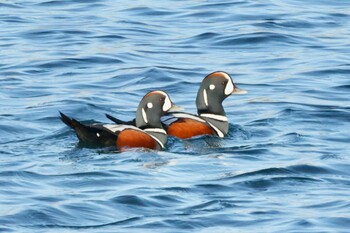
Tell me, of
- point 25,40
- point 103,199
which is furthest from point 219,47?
point 103,199

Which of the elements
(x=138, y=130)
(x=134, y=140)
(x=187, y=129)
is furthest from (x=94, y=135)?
(x=187, y=129)

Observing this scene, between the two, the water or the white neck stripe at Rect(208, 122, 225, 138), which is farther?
the white neck stripe at Rect(208, 122, 225, 138)

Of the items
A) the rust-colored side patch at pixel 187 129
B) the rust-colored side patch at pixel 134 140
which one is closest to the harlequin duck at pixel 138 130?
the rust-colored side patch at pixel 134 140

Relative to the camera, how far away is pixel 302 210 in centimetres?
1159

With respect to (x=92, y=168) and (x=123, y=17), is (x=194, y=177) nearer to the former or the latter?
(x=92, y=168)

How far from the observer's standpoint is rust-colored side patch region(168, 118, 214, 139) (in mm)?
15266

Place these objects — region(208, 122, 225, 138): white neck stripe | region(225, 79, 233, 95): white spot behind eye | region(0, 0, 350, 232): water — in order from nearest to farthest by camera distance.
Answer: region(0, 0, 350, 232): water, region(208, 122, 225, 138): white neck stripe, region(225, 79, 233, 95): white spot behind eye

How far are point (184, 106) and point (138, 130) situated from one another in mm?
3069

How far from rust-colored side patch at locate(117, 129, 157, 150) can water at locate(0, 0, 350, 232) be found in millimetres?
109

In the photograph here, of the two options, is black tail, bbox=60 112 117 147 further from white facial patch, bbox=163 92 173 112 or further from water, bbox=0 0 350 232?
white facial patch, bbox=163 92 173 112

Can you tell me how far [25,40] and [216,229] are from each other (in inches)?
448

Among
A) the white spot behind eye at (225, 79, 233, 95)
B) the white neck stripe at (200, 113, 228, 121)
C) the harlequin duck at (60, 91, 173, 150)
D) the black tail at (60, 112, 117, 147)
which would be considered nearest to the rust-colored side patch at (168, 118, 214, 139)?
the harlequin duck at (60, 91, 173, 150)

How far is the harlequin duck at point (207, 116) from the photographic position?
50.3ft

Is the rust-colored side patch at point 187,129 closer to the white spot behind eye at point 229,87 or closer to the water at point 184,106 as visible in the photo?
the water at point 184,106
